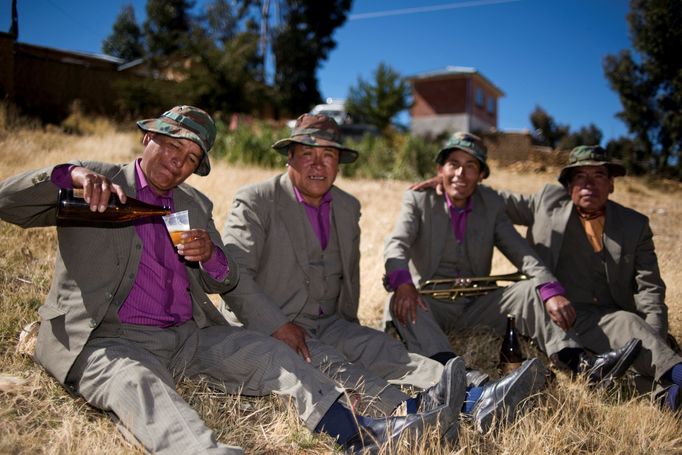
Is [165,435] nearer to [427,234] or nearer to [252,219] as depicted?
[252,219]

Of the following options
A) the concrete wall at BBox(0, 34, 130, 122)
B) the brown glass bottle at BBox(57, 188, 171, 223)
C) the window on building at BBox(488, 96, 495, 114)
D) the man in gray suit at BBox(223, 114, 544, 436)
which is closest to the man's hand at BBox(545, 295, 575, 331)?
the man in gray suit at BBox(223, 114, 544, 436)

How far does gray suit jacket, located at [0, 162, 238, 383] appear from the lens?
2387mm

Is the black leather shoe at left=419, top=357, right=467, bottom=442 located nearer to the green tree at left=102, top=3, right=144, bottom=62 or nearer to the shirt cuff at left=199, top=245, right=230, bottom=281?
the shirt cuff at left=199, top=245, right=230, bottom=281

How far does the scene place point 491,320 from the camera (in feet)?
13.6

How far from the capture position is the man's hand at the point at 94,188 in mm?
2309

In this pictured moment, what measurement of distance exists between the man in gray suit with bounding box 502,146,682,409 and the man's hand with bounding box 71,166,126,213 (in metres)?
3.75

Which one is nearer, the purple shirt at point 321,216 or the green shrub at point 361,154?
the purple shirt at point 321,216

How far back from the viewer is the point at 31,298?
3756mm

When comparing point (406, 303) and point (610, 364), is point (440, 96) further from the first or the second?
point (610, 364)

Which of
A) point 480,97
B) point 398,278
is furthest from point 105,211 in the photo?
point 480,97

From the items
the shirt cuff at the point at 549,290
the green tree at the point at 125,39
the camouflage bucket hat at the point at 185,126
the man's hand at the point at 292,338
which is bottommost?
the man's hand at the point at 292,338

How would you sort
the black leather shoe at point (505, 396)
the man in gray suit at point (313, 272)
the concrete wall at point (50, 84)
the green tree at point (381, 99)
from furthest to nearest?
the green tree at point (381, 99) < the concrete wall at point (50, 84) < the man in gray suit at point (313, 272) < the black leather shoe at point (505, 396)

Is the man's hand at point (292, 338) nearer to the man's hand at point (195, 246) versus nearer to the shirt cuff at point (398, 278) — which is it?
the man's hand at point (195, 246)

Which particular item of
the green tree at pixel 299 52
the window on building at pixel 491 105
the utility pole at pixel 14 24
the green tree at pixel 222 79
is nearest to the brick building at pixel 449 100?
the window on building at pixel 491 105
